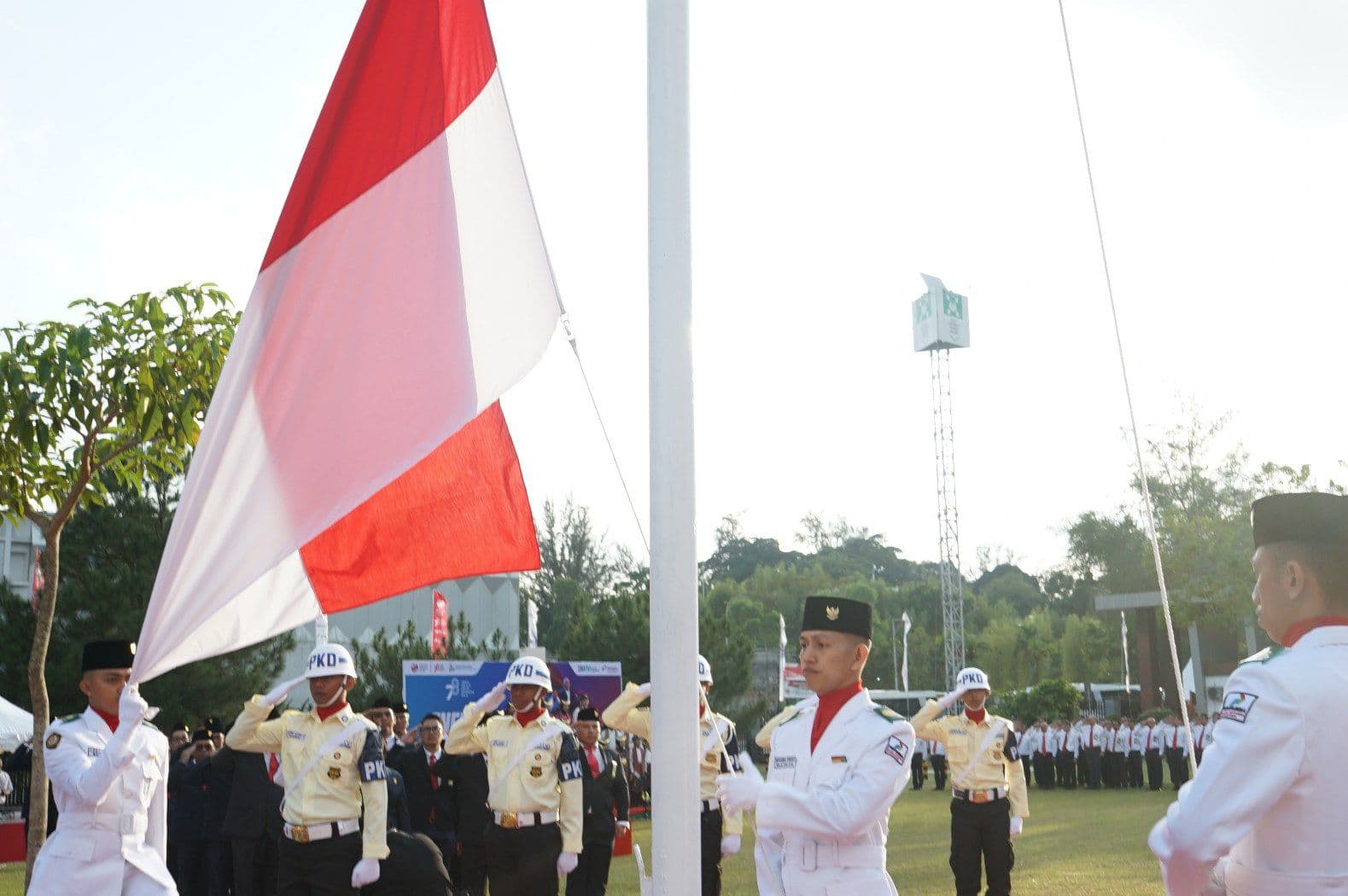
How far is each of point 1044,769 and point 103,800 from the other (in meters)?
31.9

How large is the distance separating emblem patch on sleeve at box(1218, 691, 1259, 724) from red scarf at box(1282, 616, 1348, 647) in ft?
0.84

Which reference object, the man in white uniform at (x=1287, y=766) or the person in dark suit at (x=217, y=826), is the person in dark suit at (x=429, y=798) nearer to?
the person in dark suit at (x=217, y=826)

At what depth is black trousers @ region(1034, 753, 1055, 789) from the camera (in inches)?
1385

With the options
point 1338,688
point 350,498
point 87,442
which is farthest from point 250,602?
point 87,442

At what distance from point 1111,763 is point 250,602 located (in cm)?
3179

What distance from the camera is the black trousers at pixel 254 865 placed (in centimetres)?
1178

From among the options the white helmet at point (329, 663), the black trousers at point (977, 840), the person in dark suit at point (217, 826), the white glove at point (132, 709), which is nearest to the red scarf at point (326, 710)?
the white helmet at point (329, 663)

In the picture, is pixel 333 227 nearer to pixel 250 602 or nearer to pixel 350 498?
pixel 350 498

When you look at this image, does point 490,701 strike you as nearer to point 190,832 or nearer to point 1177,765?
point 190,832

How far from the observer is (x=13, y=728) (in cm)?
2083

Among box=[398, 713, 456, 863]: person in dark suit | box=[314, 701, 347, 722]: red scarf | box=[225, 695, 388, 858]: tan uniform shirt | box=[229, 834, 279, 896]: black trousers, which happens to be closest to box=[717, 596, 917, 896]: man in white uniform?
box=[225, 695, 388, 858]: tan uniform shirt

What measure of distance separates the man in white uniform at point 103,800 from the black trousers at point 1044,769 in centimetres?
3144

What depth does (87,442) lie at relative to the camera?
35.6ft

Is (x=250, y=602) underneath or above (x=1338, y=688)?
above
